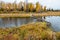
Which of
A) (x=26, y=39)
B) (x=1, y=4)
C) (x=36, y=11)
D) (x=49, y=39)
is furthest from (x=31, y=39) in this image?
(x=1, y=4)

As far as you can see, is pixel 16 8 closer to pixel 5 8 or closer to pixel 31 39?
pixel 5 8

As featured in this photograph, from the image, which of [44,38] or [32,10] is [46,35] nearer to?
[44,38]

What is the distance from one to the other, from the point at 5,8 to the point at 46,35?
241 feet

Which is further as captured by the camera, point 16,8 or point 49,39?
point 16,8

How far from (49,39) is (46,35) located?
66 centimetres

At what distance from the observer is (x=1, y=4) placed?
294ft

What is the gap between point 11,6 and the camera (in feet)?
295

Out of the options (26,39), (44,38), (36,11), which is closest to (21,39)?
(26,39)

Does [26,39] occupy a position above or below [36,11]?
above

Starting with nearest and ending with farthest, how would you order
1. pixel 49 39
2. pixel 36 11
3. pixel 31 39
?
pixel 31 39, pixel 49 39, pixel 36 11

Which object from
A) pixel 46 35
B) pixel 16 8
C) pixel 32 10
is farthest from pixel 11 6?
pixel 46 35

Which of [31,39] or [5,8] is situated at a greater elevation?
[31,39]

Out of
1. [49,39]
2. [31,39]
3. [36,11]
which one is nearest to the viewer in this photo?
[31,39]

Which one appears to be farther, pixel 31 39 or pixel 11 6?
pixel 11 6
